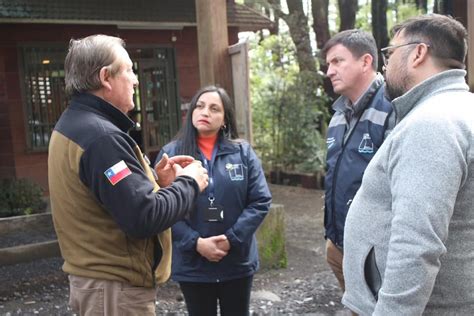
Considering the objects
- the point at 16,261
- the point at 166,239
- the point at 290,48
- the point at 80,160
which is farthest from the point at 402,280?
the point at 290,48

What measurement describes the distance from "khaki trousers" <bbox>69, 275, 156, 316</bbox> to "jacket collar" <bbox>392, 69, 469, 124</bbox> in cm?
129

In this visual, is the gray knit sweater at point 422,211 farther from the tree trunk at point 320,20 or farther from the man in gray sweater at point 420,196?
the tree trunk at point 320,20

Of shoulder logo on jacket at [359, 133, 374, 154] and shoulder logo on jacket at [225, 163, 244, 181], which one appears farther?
shoulder logo on jacket at [225, 163, 244, 181]

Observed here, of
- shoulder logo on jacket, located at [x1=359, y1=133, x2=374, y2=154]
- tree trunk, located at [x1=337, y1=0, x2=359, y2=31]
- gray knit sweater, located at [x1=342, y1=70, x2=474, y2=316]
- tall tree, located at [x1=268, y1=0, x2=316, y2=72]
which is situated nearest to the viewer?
gray knit sweater, located at [x1=342, y1=70, x2=474, y2=316]

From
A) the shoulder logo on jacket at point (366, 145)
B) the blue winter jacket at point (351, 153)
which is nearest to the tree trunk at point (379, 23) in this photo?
the blue winter jacket at point (351, 153)

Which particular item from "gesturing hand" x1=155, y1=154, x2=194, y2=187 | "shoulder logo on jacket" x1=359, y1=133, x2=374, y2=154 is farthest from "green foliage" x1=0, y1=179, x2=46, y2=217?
"shoulder logo on jacket" x1=359, y1=133, x2=374, y2=154

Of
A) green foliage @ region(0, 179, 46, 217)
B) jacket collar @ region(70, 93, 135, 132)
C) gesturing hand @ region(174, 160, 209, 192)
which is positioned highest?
jacket collar @ region(70, 93, 135, 132)

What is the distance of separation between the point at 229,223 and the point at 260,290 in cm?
207

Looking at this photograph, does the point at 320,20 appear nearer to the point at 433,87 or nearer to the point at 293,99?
the point at 293,99

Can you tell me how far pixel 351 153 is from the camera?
10.6ft

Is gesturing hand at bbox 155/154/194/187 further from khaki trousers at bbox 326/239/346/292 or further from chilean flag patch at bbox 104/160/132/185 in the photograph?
khaki trousers at bbox 326/239/346/292

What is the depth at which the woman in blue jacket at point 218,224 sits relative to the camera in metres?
3.21

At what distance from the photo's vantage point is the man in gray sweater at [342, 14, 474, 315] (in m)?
1.65

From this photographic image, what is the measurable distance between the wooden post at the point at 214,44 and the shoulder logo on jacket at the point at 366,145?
2.10m
